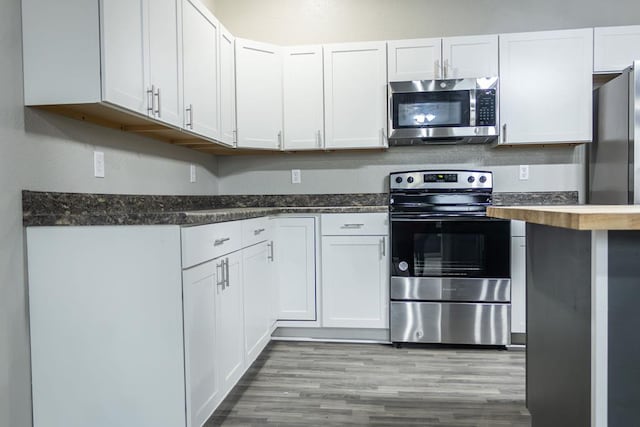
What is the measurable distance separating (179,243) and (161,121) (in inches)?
29.8

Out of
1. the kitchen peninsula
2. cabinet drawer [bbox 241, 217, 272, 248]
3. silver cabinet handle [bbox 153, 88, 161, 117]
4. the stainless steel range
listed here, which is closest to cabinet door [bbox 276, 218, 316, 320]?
cabinet drawer [bbox 241, 217, 272, 248]

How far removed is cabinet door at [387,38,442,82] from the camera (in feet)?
9.66

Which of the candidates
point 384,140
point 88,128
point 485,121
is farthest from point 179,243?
point 485,121

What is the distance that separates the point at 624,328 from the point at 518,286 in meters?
1.85

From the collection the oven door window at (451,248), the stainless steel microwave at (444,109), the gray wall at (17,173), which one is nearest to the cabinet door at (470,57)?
the stainless steel microwave at (444,109)

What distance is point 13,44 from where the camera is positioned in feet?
4.86

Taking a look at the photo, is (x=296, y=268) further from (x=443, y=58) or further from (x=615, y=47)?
(x=615, y=47)

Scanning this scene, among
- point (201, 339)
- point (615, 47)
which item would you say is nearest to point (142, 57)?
point (201, 339)

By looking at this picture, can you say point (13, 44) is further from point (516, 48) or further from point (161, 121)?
point (516, 48)

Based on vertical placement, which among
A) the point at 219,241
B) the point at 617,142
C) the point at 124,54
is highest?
the point at 124,54

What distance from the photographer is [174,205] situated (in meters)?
2.62

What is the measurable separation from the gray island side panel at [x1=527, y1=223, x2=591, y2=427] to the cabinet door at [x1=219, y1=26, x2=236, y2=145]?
78.2 inches

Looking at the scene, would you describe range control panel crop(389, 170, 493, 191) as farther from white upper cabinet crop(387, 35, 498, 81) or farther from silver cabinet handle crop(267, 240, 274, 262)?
silver cabinet handle crop(267, 240, 274, 262)

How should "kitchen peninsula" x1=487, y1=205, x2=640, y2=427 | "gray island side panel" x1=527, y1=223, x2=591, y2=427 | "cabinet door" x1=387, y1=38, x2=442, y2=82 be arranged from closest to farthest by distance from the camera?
"kitchen peninsula" x1=487, y1=205, x2=640, y2=427 < "gray island side panel" x1=527, y1=223, x2=591, y2=427 < "cabinet door" x1=387, y1=38, x2=442, y2=82
